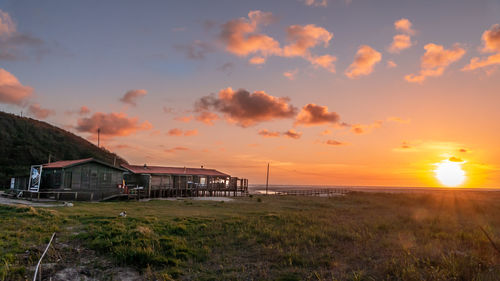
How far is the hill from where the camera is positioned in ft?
183

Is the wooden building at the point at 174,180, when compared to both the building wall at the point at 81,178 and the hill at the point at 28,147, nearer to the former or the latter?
the building wall at the point at 81,178

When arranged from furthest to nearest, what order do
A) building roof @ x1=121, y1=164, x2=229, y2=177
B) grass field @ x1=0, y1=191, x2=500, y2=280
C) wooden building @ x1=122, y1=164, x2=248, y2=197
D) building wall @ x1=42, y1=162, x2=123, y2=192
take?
building roof @ x1=121, y1=164, x2=229, y2=177
wooden building @ x1=122, y1=164, x2=248, y2=197
building wall @ x1=42, y1=162, x2=123, y2=192
grass field @ x1=0, y1=191, x2=500, y2=280

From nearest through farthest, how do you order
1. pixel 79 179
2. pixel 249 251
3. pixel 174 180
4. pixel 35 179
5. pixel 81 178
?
pixel 249 251 → pixel 35 179 → pixel 79 179 → pixel 81 178 → pixel 174 180

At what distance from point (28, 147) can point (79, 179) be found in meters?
40.9

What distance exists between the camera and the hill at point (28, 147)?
55.9m

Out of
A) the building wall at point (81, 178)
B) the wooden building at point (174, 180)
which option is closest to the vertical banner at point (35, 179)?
the building wall at point (81, 178)

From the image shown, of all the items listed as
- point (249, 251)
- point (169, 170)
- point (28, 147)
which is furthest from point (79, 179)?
point (28, 147)

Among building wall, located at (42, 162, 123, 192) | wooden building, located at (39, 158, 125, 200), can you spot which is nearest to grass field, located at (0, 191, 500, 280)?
wooden building, located at (39, 158, 125, 200)

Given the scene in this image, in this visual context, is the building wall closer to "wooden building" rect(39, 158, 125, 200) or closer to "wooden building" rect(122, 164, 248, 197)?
"wooden building" rect(39, 158, 125, 200)

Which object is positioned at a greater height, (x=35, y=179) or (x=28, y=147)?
(x=28, y=147)

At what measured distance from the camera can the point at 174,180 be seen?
47312 mm

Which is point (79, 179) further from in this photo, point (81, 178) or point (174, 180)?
point (174, 180)

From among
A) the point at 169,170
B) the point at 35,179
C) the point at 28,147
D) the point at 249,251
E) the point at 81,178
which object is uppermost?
the point at 28,147

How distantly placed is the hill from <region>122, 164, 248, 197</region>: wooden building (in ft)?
78.5
